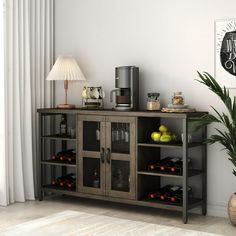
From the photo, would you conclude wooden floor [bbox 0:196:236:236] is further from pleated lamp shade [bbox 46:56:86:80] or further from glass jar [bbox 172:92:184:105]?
pleated lamp shade [bbox 46:56:86:80]

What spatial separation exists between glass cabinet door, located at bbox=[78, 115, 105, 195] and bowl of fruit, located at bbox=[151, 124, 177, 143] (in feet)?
1.83

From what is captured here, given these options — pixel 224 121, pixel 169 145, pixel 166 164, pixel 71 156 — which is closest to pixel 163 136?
pixel 169 145

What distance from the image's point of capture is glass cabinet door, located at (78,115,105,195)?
5.23 metres

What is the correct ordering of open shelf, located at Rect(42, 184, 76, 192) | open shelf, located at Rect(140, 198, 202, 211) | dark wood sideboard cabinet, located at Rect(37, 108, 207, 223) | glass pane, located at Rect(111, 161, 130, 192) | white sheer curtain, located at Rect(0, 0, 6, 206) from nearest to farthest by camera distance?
open shelf, located at Rect(140, 198, 202, 211) < dark wood sideboard cabinet, located at Rect(37, 108, 207, 223) < glass pane, located at Rect(111, 161, 130, 192) < white sheer curtain, located at Rect(0, 0, 6, 206) < open shelf, located at Rect(42, 184, 76, 192)

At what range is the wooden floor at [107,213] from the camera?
Answer: 184 inches

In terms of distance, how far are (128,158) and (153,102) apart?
2.01 ft

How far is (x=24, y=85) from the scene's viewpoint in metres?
5.69

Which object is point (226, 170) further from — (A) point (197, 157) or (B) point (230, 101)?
(B) point (230, 101)

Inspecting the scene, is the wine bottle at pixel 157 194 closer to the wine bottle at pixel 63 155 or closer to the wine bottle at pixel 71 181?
the wine bottle at pixel 71 181

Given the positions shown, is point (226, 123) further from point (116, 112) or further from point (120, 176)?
point (120, 176)

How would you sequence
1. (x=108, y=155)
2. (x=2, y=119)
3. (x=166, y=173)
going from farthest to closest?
(x=2, y=119)
(x=108, y=155)
(x=166, y=173)

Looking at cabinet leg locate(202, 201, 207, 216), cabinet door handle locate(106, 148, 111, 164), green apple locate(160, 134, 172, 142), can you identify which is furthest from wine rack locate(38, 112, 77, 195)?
cabinet leg locate(202, 201, 207, 216)

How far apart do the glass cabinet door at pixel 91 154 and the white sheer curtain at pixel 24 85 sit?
0.68 metres

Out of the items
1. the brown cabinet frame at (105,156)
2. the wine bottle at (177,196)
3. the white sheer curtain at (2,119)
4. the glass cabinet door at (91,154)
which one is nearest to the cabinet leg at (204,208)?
the wine bottle at (177,196)
